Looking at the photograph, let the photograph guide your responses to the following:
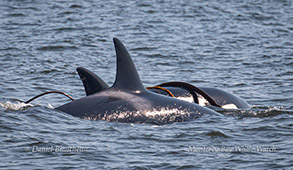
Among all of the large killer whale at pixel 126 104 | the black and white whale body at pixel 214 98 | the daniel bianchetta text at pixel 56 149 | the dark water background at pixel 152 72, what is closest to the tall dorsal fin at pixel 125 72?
the large killer whale at pixel 126 104

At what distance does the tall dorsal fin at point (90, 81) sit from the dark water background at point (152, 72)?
2.83 feet

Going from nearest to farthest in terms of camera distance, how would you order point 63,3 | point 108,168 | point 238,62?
1. point 108,168
2. point 238,62
3. point 63,3

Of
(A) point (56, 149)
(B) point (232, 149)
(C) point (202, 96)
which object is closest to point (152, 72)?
(C) point (202, 96)

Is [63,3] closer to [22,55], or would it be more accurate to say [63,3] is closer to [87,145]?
[22,55]

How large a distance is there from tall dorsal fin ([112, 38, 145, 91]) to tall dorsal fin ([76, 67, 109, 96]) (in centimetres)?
51

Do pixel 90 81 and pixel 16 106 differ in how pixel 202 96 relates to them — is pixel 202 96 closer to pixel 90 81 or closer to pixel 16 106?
pixel 90 81

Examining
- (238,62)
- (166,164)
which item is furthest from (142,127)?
(238,62)

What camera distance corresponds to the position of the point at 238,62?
22.7 meters

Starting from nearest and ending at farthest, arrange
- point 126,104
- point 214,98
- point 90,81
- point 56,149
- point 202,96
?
point 56,149 → point 126,104 → point 90,81 → point 202,96 → point 214,98

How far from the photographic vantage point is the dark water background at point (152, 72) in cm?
962

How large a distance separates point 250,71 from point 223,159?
12.1 m

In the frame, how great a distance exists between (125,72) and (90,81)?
100cm

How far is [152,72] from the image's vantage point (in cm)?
2050

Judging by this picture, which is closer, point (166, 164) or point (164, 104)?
point (166, 164)
